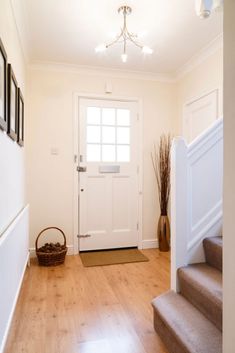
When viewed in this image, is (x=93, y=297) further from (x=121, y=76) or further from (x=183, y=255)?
(x=121, y=76)

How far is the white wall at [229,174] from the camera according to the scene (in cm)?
84

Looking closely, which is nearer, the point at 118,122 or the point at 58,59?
the point at 58,59

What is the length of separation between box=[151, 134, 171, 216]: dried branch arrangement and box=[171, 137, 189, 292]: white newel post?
5.52 feet

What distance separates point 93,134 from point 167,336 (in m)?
2.57

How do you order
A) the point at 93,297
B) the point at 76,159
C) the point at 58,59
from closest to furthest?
1. the point at 93,297
2. the point at 58,59
3. the point at 76,159

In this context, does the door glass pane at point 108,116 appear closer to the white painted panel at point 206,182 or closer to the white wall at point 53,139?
the white wall at point 53,139

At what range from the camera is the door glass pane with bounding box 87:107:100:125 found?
3.46 metres

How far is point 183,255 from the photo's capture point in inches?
74.3

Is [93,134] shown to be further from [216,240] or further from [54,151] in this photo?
[216,240]

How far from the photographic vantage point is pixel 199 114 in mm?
3225

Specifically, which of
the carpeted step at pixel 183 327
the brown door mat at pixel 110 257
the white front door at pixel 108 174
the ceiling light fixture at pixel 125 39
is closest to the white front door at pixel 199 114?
the white front door at pixel 108 174

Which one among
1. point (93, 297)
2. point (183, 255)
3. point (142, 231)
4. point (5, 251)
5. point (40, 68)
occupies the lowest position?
point (93, 297)


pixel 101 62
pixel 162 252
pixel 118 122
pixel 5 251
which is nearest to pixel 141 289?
pixel 162 252

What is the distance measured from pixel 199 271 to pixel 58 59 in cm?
291
